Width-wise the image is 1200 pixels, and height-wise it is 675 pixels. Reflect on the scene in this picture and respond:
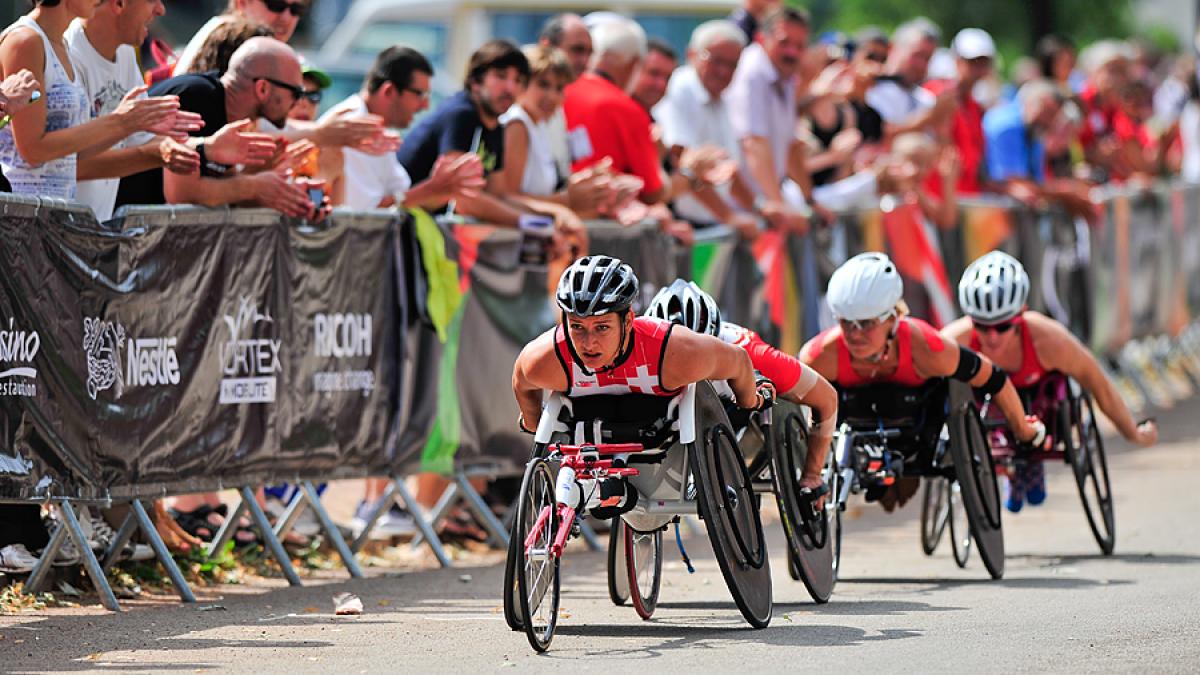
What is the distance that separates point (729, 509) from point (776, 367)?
1075 mm

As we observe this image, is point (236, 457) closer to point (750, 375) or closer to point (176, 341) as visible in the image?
point (176, 341)

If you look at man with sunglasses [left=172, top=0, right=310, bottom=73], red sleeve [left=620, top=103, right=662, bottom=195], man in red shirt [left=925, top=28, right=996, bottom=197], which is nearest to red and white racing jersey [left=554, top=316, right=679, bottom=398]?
man with sunglasses [left=172, top=0, right=310, bottom=73]

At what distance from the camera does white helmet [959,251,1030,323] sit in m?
12.4

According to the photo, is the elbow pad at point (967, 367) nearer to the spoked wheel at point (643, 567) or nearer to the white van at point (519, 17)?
the spoked wheel at point (643, 567)

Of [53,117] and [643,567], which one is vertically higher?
[53,117]

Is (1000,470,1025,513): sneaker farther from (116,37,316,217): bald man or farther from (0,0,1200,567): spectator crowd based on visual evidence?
(116,37,316,217): bald man

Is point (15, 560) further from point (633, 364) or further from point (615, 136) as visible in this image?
point (615, 136)

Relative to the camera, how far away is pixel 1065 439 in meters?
12.5

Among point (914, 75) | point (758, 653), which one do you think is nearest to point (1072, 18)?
point (914, 75)

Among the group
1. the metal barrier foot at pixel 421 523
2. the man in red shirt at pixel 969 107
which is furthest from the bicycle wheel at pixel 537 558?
the man in red shirt at pixel 969 107

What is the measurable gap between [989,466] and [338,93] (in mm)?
8785

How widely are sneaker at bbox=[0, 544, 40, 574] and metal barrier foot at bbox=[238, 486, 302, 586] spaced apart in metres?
1.22

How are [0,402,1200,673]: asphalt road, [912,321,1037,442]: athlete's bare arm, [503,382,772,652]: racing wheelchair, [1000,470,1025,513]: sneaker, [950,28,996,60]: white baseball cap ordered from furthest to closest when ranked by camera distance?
[950,28,996,60]: white baseball cap → [1000,470,1025,513]: sneaker → [912,321,1037,442]: athlete's bare arm → [503,382,772,652]: racing wheelchair → [0,402,1200,673]: asphalt road

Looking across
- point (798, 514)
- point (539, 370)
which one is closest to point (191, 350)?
point (539, 370)
